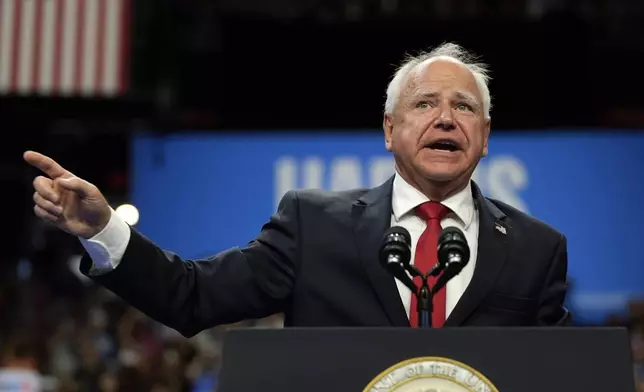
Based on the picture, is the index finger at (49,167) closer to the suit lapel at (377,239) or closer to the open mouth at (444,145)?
the suit lapel at (377,239)

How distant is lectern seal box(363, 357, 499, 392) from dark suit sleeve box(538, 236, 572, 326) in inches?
23.9

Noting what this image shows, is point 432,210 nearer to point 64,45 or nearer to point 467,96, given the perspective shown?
point 467,96

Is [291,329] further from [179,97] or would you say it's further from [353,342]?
[179,97]

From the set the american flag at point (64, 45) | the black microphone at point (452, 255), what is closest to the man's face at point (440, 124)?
the black microphone at point (452, 255)

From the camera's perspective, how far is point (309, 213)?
2383mm

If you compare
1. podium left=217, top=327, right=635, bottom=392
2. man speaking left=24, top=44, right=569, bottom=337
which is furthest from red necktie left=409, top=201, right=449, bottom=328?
podium left=217, top=327, right=635, bottom=392

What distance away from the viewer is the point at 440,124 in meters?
2.33

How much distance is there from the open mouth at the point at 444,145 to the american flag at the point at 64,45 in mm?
4978

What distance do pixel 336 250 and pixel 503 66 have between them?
5427 millimetres

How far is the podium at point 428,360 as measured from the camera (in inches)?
A: 68.0

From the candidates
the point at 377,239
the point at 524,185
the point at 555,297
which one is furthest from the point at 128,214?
the point at 524,185

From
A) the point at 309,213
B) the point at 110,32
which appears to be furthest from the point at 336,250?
the point at 110,32

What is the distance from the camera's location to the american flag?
22.8 feet

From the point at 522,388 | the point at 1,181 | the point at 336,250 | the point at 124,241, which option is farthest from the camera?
the point at 1,181
